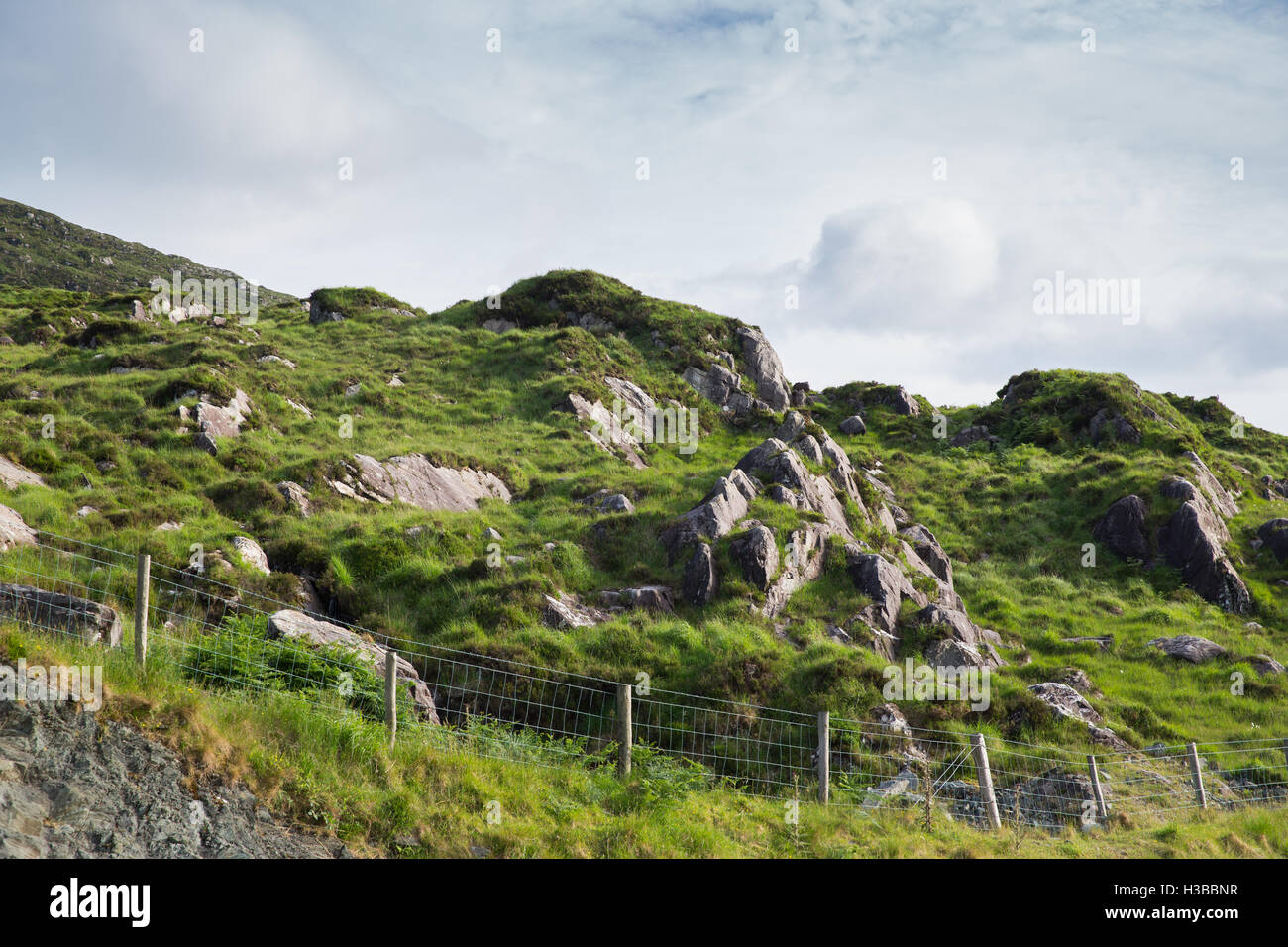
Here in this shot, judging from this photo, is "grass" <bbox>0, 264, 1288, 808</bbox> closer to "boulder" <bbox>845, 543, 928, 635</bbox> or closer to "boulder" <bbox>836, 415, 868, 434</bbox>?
"boulder" <bbox>845, 543, 928, 635</bbox>

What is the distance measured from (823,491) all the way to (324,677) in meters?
20.1

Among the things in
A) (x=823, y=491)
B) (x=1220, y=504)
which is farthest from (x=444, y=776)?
(x=1220, y=504)

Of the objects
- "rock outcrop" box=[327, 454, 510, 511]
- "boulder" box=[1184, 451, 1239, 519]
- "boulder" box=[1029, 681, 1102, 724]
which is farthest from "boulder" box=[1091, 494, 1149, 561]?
"rock outcrop" box=[327, 454, 510, 511]

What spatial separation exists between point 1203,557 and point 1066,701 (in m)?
15.0

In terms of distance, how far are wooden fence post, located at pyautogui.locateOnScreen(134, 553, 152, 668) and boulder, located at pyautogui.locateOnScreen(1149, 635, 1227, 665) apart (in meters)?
27.1

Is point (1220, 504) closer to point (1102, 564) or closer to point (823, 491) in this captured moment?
point (1102, 564)

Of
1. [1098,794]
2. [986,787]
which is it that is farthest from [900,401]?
[986,787]

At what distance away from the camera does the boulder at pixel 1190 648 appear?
78.7 feet

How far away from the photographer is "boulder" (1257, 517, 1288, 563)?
104ft

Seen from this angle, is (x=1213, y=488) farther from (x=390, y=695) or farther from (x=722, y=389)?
(x=390, y=695)

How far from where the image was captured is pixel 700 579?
2170cm

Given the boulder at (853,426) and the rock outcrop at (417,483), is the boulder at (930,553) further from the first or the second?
the boulder at (853,426)

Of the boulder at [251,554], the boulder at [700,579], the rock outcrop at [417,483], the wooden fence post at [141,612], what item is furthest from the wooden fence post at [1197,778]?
the rock outcrop at [417,483]

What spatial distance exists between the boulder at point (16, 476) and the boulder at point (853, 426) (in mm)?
39157
